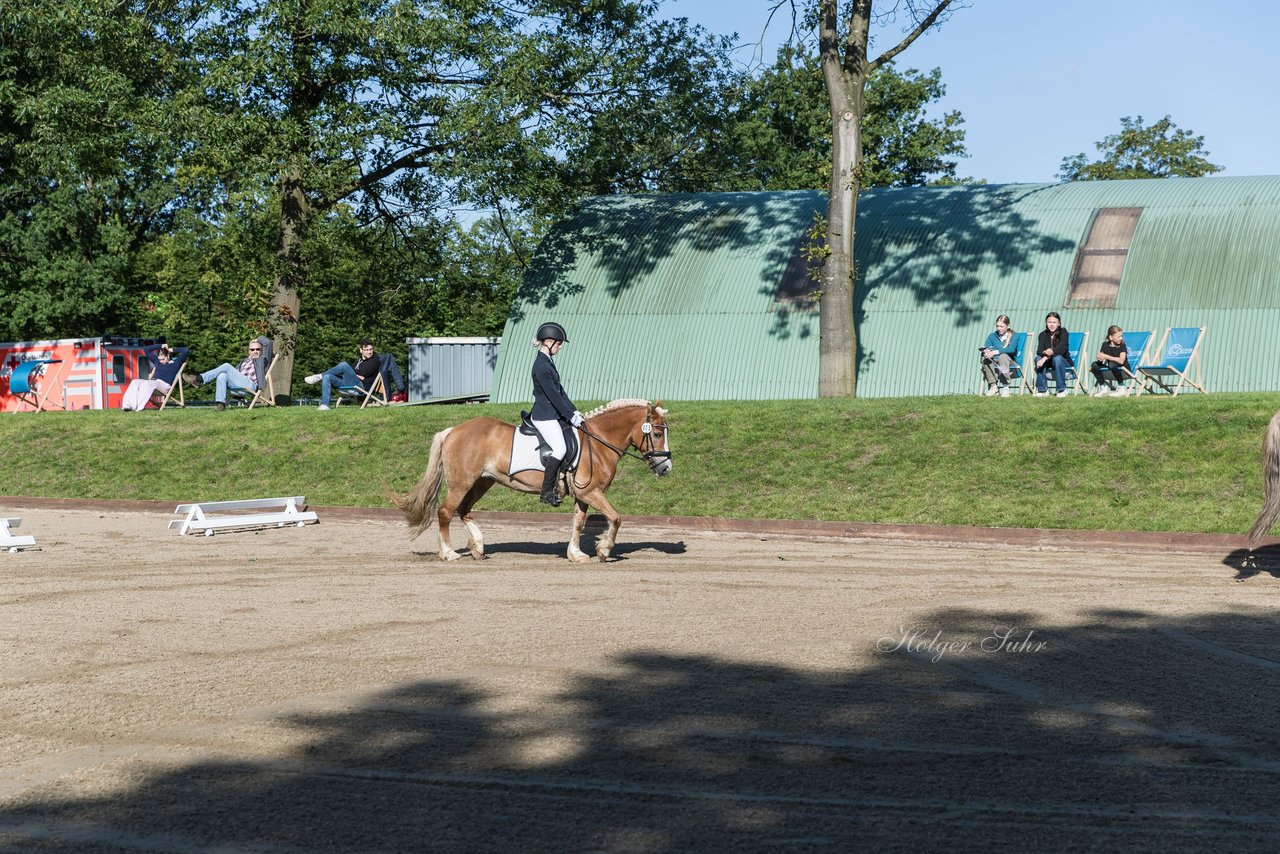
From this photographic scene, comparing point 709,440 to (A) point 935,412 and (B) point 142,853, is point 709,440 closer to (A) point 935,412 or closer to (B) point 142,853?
(A) point 935,412

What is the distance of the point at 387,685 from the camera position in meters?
8.36

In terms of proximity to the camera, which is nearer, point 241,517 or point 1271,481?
point 1271,481

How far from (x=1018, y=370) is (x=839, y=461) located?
7.32m

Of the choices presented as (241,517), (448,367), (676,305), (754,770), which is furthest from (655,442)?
(448,367)

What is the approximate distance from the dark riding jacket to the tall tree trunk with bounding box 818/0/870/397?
12380 millimetres

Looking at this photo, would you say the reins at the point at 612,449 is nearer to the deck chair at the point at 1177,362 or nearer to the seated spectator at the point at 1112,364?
the seated spectator at the point at 1112,364

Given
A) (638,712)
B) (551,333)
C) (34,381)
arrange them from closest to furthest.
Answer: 1. (638,712)
2. (551,333)
3. (34,381)

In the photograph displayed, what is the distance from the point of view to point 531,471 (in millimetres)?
15203

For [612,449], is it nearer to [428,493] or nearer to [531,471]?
[531,471]

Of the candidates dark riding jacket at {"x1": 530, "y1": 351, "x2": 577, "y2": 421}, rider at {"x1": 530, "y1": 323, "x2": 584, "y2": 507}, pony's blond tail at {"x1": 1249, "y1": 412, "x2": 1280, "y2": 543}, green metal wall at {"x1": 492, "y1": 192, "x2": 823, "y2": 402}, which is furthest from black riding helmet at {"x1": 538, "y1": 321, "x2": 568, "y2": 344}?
green metal wall at {"x1": 492, "y1": 192, "x2": 823, "y2": 402}

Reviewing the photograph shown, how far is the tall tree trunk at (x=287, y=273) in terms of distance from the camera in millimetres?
33594

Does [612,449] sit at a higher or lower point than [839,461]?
higher

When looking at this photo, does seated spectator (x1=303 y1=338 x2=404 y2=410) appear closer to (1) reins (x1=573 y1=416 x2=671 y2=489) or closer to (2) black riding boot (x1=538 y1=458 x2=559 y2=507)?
(1) reins (x1=573 y1=416 x2=671 y2=489)

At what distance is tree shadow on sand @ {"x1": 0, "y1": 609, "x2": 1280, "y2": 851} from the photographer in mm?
5562
